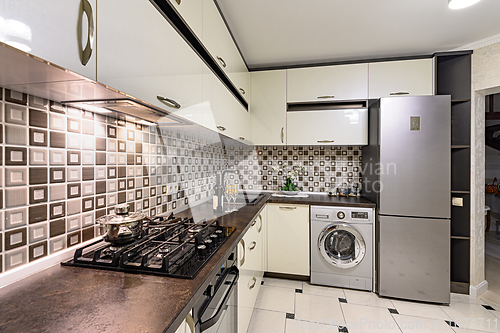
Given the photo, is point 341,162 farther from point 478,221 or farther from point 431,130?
point 478,221

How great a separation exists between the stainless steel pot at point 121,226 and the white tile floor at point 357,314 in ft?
4.71

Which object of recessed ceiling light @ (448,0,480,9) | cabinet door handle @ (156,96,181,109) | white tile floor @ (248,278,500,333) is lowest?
white tile floor @ (248,278,500,333)

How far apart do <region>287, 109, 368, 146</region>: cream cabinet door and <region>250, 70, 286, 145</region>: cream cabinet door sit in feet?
0.41

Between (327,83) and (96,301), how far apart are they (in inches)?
112

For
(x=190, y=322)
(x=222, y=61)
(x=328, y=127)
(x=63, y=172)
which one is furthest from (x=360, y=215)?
(x=63, y=172)

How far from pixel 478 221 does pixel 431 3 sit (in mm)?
2193

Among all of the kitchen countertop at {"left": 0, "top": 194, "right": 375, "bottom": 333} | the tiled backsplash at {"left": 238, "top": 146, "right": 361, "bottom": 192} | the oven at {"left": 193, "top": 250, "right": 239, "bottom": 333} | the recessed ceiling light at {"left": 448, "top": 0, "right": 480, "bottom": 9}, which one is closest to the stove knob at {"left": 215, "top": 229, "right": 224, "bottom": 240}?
the oven at {"left": 193, "top": 250, "right": 239, "bottom": 333}

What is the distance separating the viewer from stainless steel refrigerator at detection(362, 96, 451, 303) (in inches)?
88.9

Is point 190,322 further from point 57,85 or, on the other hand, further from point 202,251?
point 57,85

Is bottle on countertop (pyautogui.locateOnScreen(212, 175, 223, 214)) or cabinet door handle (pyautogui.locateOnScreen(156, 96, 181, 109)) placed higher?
cabinet door handle (pyautogui.locateOnScreen(156, 96, 181, 109))

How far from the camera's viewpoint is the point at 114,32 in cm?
75

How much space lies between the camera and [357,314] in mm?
2092

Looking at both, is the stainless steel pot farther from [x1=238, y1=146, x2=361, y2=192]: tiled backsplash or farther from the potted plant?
[x1=238, y1=146, x2=361, y2=192]: tiled backsplash

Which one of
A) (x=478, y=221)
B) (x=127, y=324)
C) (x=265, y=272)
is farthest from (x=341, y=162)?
(x=127, y=324)
